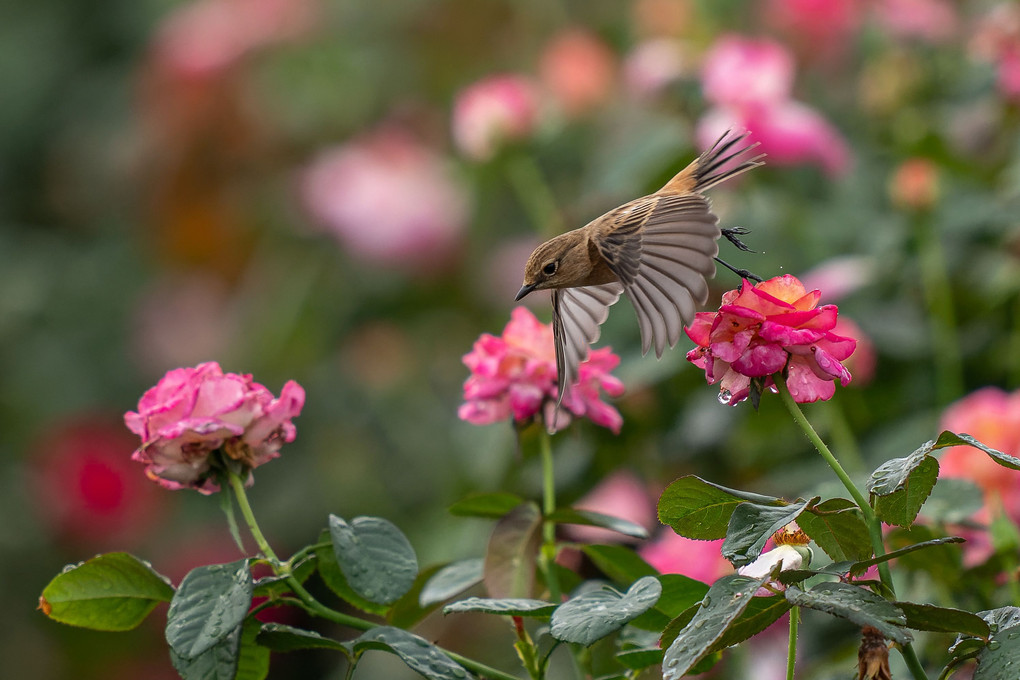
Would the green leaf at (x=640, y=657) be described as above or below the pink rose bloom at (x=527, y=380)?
below

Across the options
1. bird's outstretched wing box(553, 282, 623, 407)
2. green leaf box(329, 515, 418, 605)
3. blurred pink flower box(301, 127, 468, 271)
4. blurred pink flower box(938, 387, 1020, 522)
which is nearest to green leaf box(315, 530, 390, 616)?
green leaf box(329, 515, 418, 605)

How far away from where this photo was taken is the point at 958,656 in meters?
0.42

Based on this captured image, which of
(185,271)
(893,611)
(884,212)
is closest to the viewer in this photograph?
(893,611)

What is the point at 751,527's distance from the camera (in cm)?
40

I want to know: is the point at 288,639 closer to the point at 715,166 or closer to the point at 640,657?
the point at 640,657

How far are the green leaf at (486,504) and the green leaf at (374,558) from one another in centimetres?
8

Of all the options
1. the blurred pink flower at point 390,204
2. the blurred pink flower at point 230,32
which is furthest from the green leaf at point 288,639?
the blurred pink flower at point 230,32

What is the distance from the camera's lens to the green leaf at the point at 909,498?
408 mm

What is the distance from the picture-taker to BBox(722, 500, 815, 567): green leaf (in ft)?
1.27

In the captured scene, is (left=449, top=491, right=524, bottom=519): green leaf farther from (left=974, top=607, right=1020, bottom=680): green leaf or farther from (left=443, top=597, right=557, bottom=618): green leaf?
(left=974, top=607, right=1020, bottom=680): green leaf

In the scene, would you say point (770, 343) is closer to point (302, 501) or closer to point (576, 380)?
point (576, 380)

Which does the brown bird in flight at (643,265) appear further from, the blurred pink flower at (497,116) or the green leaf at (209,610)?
the blurred pink flower at (497,116)

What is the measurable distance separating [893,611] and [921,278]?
774 mm

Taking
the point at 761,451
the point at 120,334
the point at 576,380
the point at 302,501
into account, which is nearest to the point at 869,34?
the point at 761,451
